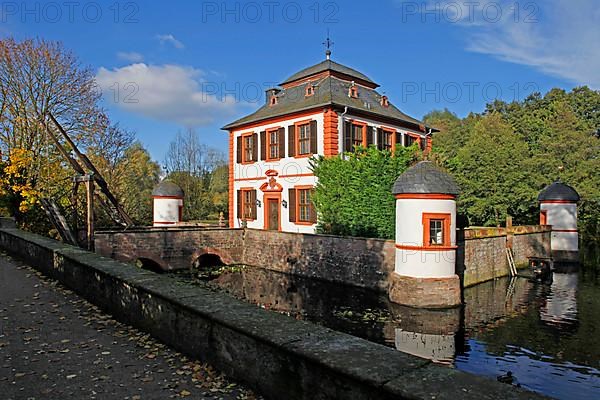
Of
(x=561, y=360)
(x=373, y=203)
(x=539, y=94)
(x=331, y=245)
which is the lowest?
(x=561, y=360)

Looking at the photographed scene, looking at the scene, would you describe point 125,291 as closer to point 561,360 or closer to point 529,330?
point 561,360

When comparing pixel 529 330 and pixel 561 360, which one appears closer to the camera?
pixel 561 360

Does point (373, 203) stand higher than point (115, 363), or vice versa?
point (373, 203)

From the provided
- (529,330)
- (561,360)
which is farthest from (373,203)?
(561,360)

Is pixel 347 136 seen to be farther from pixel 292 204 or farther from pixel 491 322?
pixel 491 322

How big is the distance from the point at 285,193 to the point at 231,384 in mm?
18934

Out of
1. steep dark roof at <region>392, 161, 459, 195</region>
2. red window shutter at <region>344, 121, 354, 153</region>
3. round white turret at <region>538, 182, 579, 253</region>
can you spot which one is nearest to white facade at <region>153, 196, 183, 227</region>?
red window shutter at <region>344, 121, 354, 153</region>

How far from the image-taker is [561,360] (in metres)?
9.46

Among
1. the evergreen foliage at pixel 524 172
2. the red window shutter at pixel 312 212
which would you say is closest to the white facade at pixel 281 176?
the red window shutter at pixel 312 212

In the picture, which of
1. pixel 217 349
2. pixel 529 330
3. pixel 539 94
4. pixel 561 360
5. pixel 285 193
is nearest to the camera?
pixel 217 349

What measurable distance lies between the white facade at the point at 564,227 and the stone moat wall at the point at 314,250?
46cm

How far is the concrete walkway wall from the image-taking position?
254 cm

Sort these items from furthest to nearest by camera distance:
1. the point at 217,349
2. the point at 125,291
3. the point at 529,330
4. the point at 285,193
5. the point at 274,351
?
the point at 285,193 < the point at 529,330 < the point at 125,291 < the point at 217,349 < the point at 274,351

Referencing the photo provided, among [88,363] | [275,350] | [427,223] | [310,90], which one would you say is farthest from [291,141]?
[275,350]
